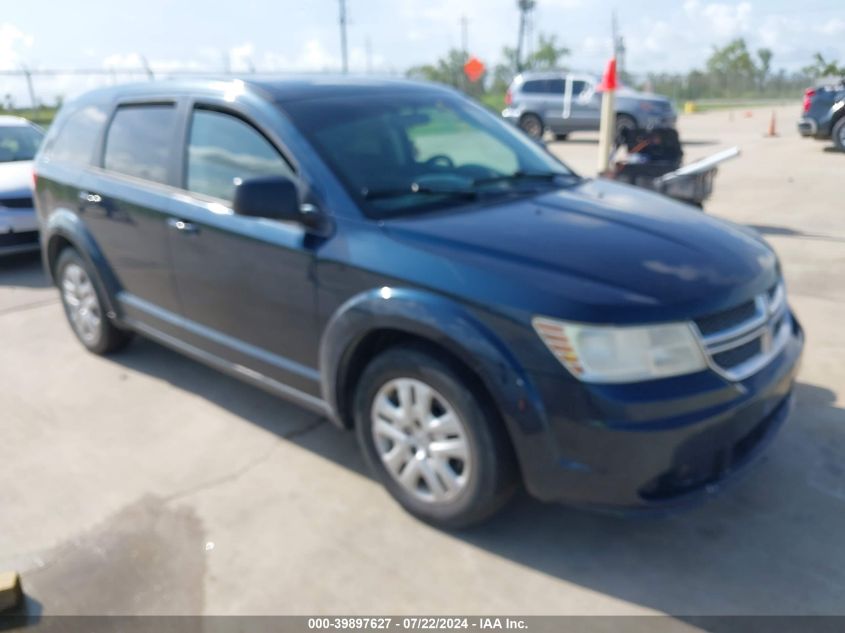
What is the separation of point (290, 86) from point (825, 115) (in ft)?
47.7

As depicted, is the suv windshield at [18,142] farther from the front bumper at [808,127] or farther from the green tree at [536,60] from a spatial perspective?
the green tree at [536,60]

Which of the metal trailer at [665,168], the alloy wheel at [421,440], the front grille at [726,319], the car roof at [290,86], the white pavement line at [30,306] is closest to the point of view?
the front grille at [726,319]

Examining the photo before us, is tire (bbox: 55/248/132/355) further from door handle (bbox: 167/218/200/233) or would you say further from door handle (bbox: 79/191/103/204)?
door handle (bbox: 167/218/200/233)

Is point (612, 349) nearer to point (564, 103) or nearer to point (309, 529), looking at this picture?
point (309, 529)

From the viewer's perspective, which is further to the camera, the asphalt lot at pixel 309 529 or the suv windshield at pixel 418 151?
the suv windshield at pixel 418 151

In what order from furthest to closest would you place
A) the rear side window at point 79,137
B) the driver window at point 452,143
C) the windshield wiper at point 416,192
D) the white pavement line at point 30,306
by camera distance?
the white pavement line at point 30,306 < the rear side window at point 79,137 < the driver window at point 452,143 < the windshield wiper at point 416,192

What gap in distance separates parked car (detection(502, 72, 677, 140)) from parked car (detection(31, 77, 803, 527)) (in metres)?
16.1

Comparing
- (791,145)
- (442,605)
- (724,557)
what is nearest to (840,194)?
(791,145)

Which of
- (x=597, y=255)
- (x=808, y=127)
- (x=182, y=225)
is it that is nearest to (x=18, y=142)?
(x=182, y=225)

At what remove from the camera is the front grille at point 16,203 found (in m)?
7.40

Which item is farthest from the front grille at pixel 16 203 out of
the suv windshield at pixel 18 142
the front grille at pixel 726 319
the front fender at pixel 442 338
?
the front grille at pixel 726 319

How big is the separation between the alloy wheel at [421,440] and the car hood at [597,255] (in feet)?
1.63

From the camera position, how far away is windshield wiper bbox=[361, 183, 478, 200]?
3.22m

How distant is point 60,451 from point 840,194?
10200 millimetres
